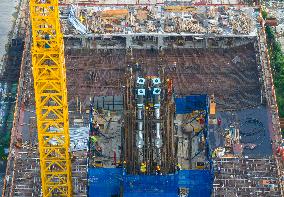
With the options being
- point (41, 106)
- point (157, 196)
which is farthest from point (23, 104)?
point (157, 196)

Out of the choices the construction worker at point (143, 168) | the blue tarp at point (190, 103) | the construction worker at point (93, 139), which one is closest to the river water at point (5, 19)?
the construction worker at point (93, 139)

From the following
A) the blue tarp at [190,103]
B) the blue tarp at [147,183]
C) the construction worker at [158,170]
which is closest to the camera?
the blue tarp at [147,183]

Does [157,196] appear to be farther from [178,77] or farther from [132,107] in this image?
[178,77]

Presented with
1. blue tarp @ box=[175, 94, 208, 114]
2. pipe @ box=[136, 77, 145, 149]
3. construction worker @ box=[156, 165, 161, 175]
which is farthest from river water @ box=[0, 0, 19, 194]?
construction worker @ box=[156, 165, 161, 175]

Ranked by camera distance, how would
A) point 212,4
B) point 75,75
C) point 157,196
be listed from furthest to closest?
point 212,4
point 75,75
point 157,196

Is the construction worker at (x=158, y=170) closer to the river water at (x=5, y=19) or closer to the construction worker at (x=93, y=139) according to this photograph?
the construction worker at (x=93, y=139)

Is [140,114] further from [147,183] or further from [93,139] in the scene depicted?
[93,139]
